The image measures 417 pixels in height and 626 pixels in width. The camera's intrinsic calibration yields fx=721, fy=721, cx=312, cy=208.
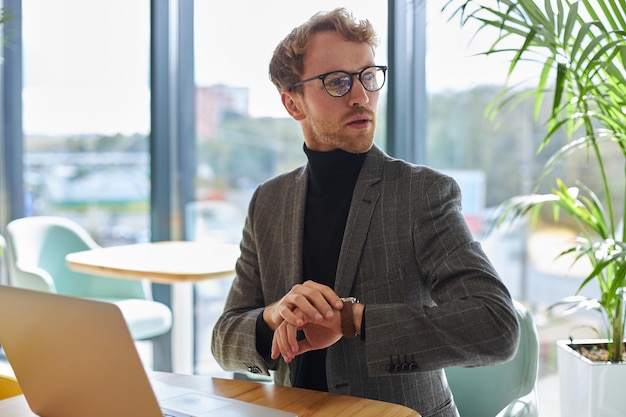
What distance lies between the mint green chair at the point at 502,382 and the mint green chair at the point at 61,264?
1.97 meters

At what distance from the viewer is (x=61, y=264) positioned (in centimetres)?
385

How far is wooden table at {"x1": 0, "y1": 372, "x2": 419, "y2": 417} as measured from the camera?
120 centimetres

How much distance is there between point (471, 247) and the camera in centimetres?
150

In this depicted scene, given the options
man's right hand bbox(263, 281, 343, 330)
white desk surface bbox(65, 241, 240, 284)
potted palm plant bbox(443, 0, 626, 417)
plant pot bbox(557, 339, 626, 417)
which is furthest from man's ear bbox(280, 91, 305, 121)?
white desk surface bbox(65, 241, 240, 284)

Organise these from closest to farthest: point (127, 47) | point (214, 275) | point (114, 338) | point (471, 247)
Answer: point (114, 338) → point (471, 247) → point (214, 275) → point (127, 47)

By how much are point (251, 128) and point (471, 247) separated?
8.75ft

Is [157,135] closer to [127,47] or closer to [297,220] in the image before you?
[127,47]

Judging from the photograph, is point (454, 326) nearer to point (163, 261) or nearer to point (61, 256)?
point (163, 261)

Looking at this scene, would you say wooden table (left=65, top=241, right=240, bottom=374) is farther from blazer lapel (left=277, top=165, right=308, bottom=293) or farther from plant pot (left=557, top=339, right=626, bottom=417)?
plant pot (left=557, top=339, right=626, bottom=417)

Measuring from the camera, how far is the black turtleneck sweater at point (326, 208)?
172cm

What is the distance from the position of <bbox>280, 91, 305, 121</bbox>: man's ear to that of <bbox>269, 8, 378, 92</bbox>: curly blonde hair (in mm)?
20

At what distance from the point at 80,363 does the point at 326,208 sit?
87 centimetres

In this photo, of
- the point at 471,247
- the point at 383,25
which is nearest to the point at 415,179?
the point at 471,247

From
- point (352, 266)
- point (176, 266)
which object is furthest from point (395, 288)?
point (176, 266)
